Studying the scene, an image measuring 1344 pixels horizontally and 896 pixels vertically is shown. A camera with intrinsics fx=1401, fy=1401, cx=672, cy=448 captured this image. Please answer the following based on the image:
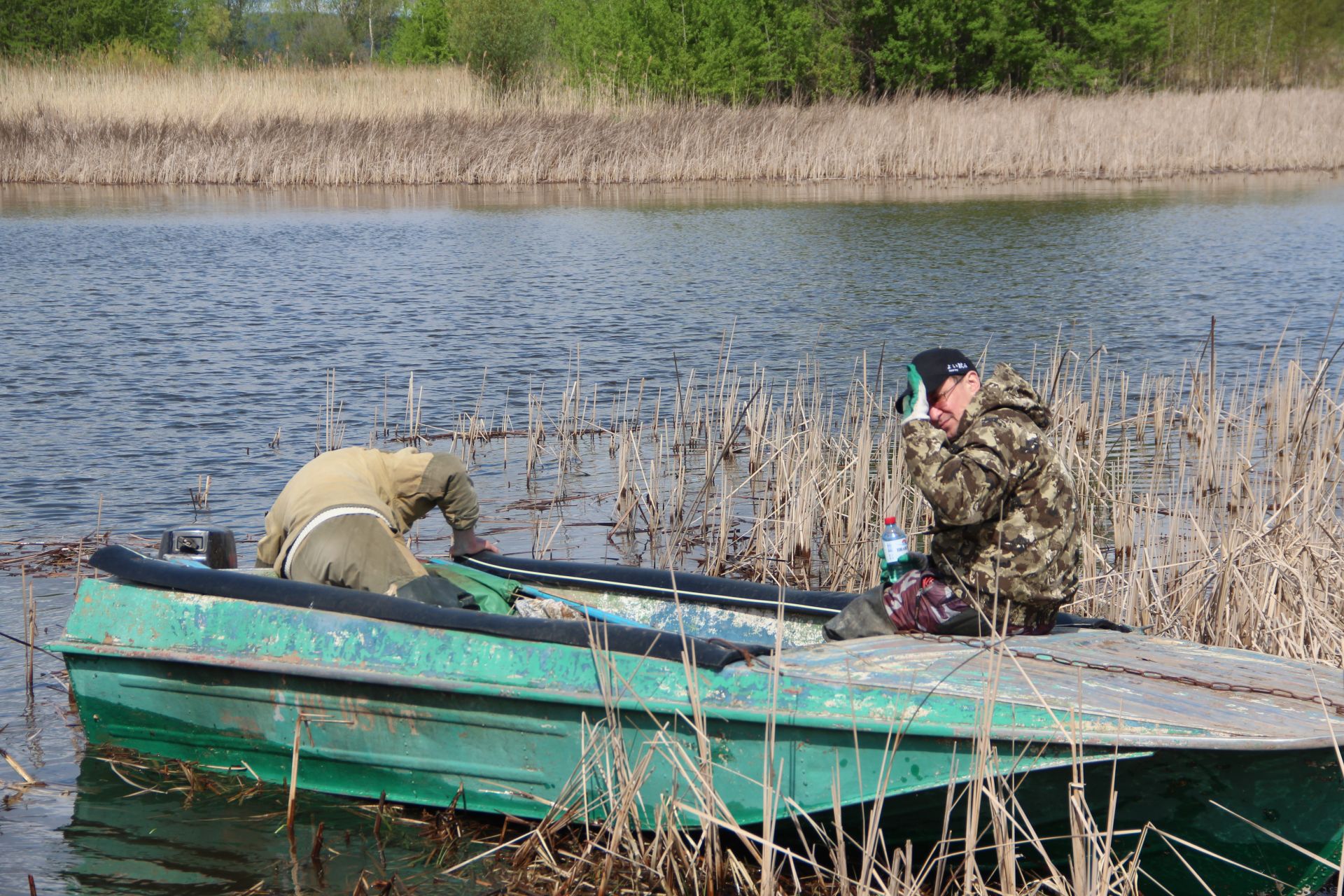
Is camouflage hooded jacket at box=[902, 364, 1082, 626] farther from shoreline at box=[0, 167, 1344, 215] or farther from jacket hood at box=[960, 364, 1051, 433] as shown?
shoreline at box=[0, 167, 1344, 215]

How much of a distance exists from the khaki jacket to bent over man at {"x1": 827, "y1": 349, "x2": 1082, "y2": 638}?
6.50ft

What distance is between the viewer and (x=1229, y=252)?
18547mm

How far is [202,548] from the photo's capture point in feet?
18.2

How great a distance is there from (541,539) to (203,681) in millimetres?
3201

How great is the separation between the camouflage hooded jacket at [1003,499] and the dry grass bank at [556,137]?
24686mm

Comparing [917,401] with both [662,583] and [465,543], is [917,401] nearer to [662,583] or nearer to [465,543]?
[662,583]

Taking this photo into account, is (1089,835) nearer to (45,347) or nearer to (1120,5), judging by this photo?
(45,347)

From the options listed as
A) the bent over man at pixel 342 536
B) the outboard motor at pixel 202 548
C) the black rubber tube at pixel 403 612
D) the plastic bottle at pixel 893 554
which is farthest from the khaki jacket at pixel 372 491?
the plastic bottle at pixel 893 554

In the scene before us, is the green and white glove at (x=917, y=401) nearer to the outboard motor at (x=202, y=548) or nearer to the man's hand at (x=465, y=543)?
the man's hand at (x=465, y=543)

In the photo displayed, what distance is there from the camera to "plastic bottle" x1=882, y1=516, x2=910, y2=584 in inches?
188

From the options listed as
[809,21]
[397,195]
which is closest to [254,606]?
[397,195]

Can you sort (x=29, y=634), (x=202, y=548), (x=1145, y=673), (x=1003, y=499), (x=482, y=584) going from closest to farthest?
(x=1145, y=673) → (x=1003, y=499) → (x=202, y=548) → (x=482, y=584) → (x=29, y=634)

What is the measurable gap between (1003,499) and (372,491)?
235 cm

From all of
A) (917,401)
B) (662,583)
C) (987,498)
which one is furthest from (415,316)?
(987,498)
